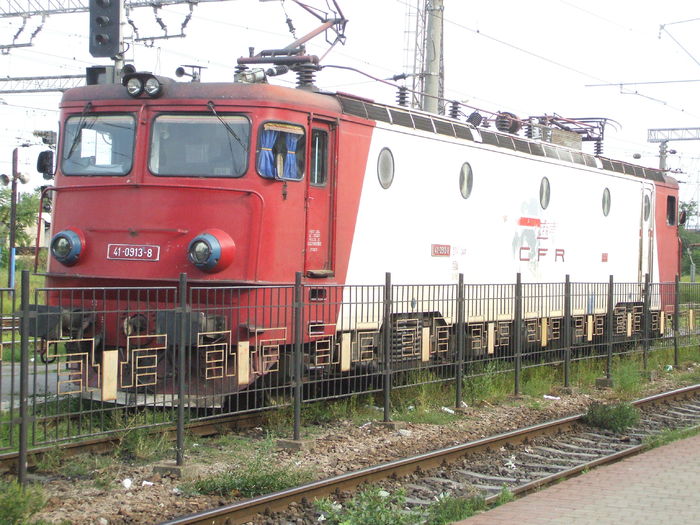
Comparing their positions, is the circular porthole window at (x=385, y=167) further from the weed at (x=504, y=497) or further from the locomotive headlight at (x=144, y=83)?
the weed at (x=504, y=497)

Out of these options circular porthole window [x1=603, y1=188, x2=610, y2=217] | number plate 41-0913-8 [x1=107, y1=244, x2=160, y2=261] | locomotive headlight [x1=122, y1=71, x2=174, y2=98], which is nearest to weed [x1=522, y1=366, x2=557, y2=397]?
circular porthole window [x1=603, y1=188, x2=610, y2=217]

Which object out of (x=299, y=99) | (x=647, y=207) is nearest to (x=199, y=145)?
(x=299, y=99)

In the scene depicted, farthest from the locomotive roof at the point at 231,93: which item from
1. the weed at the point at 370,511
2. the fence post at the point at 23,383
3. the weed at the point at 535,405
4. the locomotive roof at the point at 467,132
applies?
the weed at the point at 370,511

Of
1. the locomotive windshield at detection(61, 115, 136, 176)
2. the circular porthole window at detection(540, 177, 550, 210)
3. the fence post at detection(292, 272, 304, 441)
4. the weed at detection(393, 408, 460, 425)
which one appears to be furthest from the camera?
the circular porthole window at detection(540, 177, 550, 210)

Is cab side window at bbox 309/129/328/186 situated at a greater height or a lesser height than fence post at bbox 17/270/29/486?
greater

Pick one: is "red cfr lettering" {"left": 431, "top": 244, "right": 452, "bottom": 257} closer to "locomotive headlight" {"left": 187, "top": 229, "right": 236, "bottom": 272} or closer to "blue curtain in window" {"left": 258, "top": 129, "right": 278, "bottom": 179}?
"blue curtain in window" {"left": 258, "top": 129, "right": 278, "bottom": 179}

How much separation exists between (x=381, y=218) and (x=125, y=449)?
16.0ft

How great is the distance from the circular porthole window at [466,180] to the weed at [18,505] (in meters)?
8.83

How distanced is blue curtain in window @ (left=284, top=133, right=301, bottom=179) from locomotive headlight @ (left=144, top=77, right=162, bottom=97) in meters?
1.52

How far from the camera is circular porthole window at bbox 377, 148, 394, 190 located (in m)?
12.4

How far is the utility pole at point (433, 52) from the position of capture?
59.0 feet

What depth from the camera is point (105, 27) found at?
14633 millimetres

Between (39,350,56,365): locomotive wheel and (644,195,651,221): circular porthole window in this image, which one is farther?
(644,195,651,221): circular porthole window

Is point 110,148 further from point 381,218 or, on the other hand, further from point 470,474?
point 470,474
